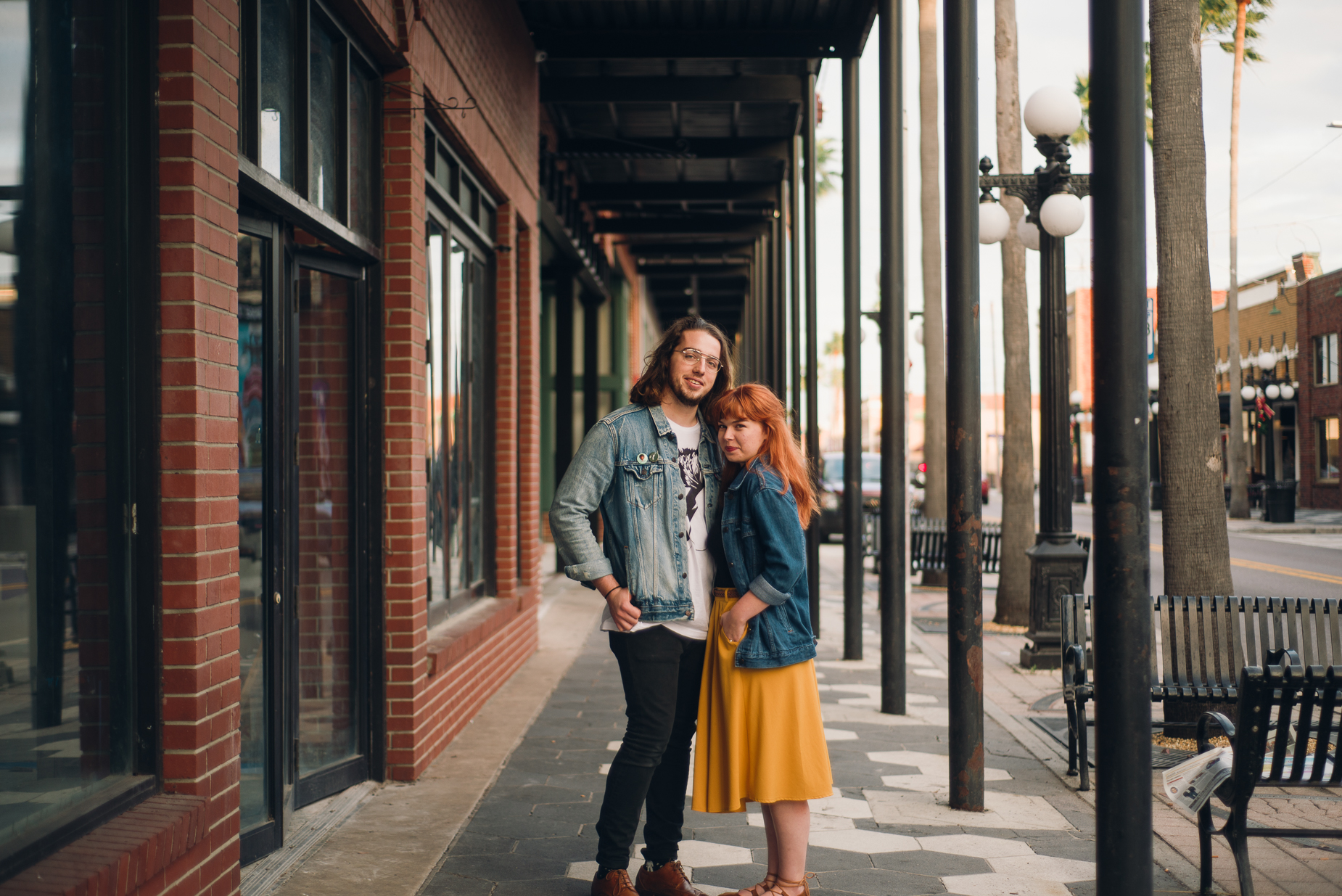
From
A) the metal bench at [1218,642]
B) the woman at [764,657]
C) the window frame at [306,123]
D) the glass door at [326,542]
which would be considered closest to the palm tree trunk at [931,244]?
the metal bench at [1218,642]

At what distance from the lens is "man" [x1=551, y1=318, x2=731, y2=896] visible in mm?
3570

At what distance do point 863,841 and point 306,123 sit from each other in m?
3.51

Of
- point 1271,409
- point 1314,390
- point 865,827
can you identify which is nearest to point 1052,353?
point 865,827

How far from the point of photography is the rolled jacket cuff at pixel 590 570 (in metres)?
3.52

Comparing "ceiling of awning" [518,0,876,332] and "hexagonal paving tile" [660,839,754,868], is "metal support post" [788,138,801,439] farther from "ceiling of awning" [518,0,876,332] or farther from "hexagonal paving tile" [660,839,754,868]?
→ "hexagonal paving tile" [660,839,754,868]

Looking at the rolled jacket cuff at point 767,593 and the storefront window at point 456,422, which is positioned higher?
the storefront window at point 456,422

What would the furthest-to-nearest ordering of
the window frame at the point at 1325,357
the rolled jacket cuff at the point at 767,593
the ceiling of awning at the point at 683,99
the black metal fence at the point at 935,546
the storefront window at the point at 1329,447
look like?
the window frame at the point at 1325,357 → the storefront window at the point at 1329,447 → the black metal fence at the point at 935,546 → the ceiling of awning at the point at 683,99 → the rolled jacket cuff at the point at 767,593

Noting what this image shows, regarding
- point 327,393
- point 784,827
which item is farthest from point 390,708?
point 784,827

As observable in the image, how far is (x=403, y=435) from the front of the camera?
5.34 meters

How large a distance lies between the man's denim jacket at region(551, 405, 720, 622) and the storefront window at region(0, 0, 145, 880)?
4.14 ft

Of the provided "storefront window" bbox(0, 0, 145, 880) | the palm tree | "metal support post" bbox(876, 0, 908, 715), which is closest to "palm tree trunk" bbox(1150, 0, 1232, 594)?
"metal support post" bbox(876, 0, 908, 715)

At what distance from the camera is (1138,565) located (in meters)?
2.79

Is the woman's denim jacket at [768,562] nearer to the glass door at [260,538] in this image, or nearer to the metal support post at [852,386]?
the glass door at [260,538]

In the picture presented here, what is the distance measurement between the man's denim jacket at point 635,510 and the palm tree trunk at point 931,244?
10.7m
